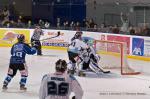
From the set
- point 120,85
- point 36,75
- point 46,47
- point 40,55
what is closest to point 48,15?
point 46,47

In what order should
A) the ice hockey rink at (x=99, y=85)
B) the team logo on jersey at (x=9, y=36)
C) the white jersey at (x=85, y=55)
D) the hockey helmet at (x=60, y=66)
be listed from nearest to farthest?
the hockey helmet at (x=60, y=66) → the ice hockey rink at (x=99, y=85) → the white jersey at (x=85, y=55) → the team logo on jersey at (x=9, y=36)

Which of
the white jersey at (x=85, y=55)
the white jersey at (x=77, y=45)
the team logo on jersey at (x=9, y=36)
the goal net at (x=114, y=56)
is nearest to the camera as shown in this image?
the white jersey at (x=77, y=45)

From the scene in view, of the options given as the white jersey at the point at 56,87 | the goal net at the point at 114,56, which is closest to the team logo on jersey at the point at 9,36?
the goal net at the point at 114,56

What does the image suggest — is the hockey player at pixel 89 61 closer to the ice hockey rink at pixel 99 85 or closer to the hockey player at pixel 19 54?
the ice hockey rink at pixel 99 85

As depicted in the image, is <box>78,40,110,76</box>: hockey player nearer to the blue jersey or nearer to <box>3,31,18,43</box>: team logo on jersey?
the blue jersey

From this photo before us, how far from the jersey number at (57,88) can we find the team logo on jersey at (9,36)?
50.4 ft

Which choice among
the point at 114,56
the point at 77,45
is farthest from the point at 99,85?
the point at 114,56

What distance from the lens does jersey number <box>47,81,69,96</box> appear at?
520 cm

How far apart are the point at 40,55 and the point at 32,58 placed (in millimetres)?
1042

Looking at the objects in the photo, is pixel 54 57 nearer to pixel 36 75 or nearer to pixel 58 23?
pixel 36 75

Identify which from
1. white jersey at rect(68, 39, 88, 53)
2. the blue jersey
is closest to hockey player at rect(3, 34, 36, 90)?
the blue jersey

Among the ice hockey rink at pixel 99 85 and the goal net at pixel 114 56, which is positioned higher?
the goal net at pixel 114 56

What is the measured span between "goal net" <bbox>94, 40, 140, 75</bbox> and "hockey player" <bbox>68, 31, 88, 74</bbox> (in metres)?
1.51

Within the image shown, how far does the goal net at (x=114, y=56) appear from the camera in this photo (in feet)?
44.7
